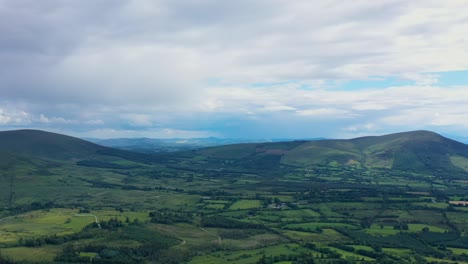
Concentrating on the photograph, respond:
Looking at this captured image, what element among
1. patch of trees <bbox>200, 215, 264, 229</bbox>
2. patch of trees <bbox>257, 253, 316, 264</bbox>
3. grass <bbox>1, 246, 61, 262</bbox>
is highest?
patch of trees <bbox>200, 215, 264, 229</bbox>

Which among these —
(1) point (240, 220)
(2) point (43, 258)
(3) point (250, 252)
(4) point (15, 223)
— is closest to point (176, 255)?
(3) point (250, 252)

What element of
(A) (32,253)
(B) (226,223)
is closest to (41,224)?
(A) (32,253)

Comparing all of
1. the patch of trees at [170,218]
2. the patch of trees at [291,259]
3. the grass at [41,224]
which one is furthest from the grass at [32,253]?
the patch of trees at [291,259]

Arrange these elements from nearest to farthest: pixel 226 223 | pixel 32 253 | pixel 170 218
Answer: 1. pixel 32 253
2. pixel 226 223
3. pixel 170 218

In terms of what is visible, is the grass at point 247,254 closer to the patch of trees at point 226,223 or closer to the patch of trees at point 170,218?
the patch of trees at point 226,223

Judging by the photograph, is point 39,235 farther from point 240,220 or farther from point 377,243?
point 377,243

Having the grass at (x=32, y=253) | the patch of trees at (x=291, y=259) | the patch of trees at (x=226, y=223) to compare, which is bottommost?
the grass at (x=32, y=253)

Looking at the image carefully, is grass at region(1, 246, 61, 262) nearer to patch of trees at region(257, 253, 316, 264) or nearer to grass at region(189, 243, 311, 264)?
grass at region(189, 243, 311, 264)

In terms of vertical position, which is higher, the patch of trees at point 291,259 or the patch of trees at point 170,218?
the patch of trees at point 170,218

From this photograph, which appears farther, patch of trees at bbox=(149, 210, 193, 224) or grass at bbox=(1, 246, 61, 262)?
patch of trees at bbox=(149, 210, 193, 224)

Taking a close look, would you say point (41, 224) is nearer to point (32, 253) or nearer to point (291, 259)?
point (32, 253)

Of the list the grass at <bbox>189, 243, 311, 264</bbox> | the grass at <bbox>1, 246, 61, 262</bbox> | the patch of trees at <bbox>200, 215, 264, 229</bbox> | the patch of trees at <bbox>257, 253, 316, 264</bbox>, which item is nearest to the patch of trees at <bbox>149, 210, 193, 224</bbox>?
the patch of trees at <bbox>200, 215, 264, 229</bbox>
